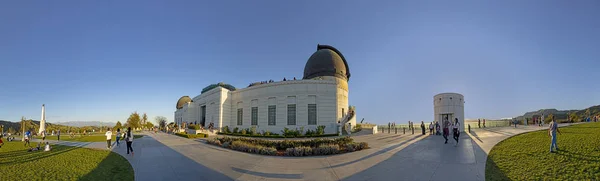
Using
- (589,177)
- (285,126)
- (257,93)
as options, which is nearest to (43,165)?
(589,177)

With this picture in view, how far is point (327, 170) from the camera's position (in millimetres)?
9531

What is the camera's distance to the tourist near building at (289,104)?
31.8 metres

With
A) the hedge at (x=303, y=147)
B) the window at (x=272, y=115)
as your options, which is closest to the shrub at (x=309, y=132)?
the window at (x=272, y=115)

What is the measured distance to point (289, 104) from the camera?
3272cm

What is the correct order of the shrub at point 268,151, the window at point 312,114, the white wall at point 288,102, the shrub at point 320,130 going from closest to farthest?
the shrub at point 268,151 < the shrub at point 320,130 < the window at point 312,114 < the white wall at point 288,102

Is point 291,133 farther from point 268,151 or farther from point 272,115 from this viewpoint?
point 268,151

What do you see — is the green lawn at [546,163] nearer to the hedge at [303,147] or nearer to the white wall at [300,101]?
the hedge at [303,147]

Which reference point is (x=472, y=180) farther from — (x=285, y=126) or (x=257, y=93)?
(x=257, y=93)

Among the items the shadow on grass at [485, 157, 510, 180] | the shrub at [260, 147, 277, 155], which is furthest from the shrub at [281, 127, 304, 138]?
the shadow on grass at [485, 157, 510, 180]

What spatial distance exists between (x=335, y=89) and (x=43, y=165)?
1085 inches

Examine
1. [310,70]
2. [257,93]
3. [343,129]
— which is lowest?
[343,129]

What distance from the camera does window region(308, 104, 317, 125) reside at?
31.6 m

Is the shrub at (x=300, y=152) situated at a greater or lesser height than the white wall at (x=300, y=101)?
lesser

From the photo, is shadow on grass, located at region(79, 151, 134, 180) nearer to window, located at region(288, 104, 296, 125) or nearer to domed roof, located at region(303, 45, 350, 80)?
window, located at region(288, 104, 296, 125)
